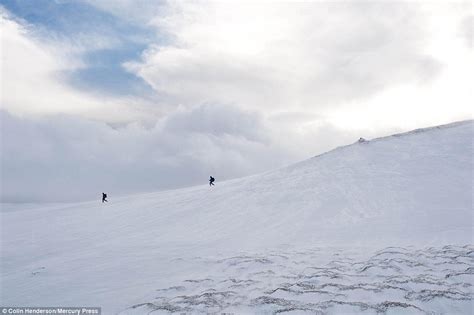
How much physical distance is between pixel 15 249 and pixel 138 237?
6738 mm

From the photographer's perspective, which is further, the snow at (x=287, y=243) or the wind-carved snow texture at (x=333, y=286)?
the snow at (x=287, y=243)

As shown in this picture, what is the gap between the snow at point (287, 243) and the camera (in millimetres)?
10500

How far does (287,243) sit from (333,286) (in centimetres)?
684

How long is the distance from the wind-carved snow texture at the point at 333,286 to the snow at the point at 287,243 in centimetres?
4

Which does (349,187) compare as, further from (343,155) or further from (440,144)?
(440,144)

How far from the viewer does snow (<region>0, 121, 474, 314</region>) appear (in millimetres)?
10500

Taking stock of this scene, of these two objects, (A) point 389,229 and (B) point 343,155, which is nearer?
(A) point 389,229

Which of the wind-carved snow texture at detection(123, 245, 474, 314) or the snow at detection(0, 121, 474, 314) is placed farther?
the snow at detection(0, 121, 474, 314)

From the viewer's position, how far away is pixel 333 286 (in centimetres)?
1088

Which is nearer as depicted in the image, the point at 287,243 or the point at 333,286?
the point at 333,286

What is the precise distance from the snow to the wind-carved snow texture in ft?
0.14

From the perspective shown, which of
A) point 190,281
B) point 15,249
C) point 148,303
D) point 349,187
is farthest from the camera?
point 349,187

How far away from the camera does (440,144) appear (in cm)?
3234

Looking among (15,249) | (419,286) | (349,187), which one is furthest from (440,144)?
(15,249)
